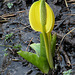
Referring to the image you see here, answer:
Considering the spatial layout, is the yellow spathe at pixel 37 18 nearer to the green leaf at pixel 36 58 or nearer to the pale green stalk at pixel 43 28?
the pale green stalk at pixel 43 28

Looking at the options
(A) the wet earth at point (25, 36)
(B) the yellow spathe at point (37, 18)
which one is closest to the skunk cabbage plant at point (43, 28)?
(B) the yellow spathe at point (37, 18)

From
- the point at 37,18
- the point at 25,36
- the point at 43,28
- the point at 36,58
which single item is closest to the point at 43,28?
the point at 43,28

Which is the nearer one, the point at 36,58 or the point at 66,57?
the point at 36,58

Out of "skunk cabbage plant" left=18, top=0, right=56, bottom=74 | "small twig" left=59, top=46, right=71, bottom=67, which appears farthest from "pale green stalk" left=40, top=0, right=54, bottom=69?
"small twig" left=59, top=46, right=71, bottom=67

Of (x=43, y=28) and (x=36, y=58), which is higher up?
(x=43, y=28)

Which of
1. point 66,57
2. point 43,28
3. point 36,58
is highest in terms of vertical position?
point 43,28

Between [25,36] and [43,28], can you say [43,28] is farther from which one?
[25,36]
